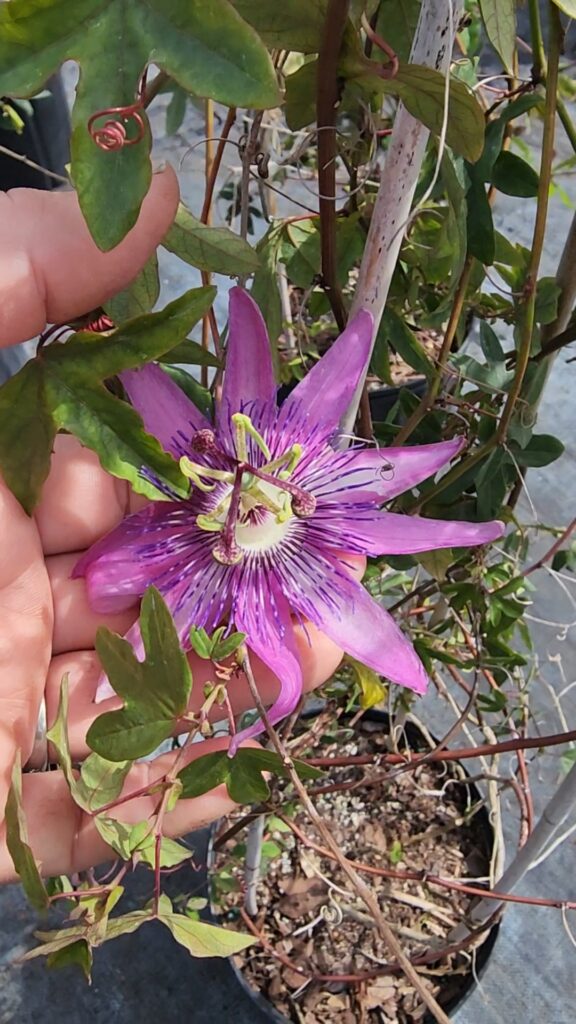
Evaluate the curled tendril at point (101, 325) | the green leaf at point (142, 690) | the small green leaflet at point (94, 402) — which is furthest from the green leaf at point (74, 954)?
the curled tendril at point (101, 325)

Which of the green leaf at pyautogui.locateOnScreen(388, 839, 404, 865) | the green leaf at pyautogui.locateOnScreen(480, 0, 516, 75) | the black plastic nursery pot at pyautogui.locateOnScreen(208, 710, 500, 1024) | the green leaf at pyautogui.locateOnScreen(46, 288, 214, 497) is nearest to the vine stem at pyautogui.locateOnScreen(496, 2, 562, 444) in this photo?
the green leaf at pyautogui.locateOnScreen(480, 0, 516, 75)

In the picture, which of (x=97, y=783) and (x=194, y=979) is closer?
(x=97, y=783)

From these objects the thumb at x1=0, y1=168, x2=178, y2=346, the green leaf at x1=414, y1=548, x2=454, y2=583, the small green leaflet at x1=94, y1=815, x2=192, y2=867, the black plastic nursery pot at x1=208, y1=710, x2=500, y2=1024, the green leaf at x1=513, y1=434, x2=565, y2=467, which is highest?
the thumb at x1=0, y1=168, x2=178, y2=346

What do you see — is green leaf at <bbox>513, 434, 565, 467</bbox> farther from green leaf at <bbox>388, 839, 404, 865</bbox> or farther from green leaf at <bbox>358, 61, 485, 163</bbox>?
green leaf at <bbox>388, 839, 404, 865</bbox>

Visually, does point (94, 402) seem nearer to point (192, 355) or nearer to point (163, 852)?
point (192, 355)

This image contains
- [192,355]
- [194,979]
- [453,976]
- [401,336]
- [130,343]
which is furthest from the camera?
[194,979]

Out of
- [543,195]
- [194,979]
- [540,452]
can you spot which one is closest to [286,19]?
[543,195]
